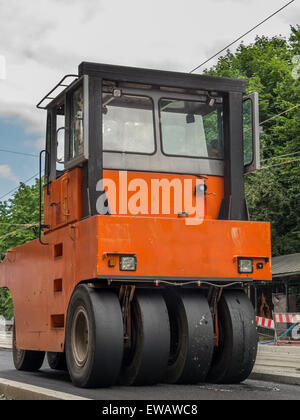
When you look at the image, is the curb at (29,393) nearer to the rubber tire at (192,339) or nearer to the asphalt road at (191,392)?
the asphalt road at (191,392)

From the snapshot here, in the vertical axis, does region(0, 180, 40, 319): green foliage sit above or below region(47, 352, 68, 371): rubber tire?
Result: above

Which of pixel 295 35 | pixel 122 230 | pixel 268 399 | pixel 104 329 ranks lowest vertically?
pixel 268 399

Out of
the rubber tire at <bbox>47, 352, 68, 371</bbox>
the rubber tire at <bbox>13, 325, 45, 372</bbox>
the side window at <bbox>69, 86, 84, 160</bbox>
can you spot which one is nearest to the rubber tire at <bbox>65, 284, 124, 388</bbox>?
the side window at <bbox>69, 86, 84, 160</bbox>

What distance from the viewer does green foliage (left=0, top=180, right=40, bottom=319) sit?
50219 mm

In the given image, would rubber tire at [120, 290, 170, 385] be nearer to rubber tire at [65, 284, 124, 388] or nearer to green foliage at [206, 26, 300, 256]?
rubber tire at [65, 284, 124, 388]

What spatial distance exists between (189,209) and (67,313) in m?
2.10

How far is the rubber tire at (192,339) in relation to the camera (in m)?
9.95

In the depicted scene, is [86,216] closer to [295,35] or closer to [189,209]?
[189,209]

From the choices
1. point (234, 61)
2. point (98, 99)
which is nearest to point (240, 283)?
point (98, 99)

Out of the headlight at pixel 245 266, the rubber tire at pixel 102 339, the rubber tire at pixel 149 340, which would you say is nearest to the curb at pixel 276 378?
the headlight at pixel 245 266

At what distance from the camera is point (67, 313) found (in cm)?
1041

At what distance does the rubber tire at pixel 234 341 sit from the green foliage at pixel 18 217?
39233 mm

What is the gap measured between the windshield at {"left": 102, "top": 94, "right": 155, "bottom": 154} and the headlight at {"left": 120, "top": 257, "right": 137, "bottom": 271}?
163 cm

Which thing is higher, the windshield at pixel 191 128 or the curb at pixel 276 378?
the windshield at pixel 191 128
